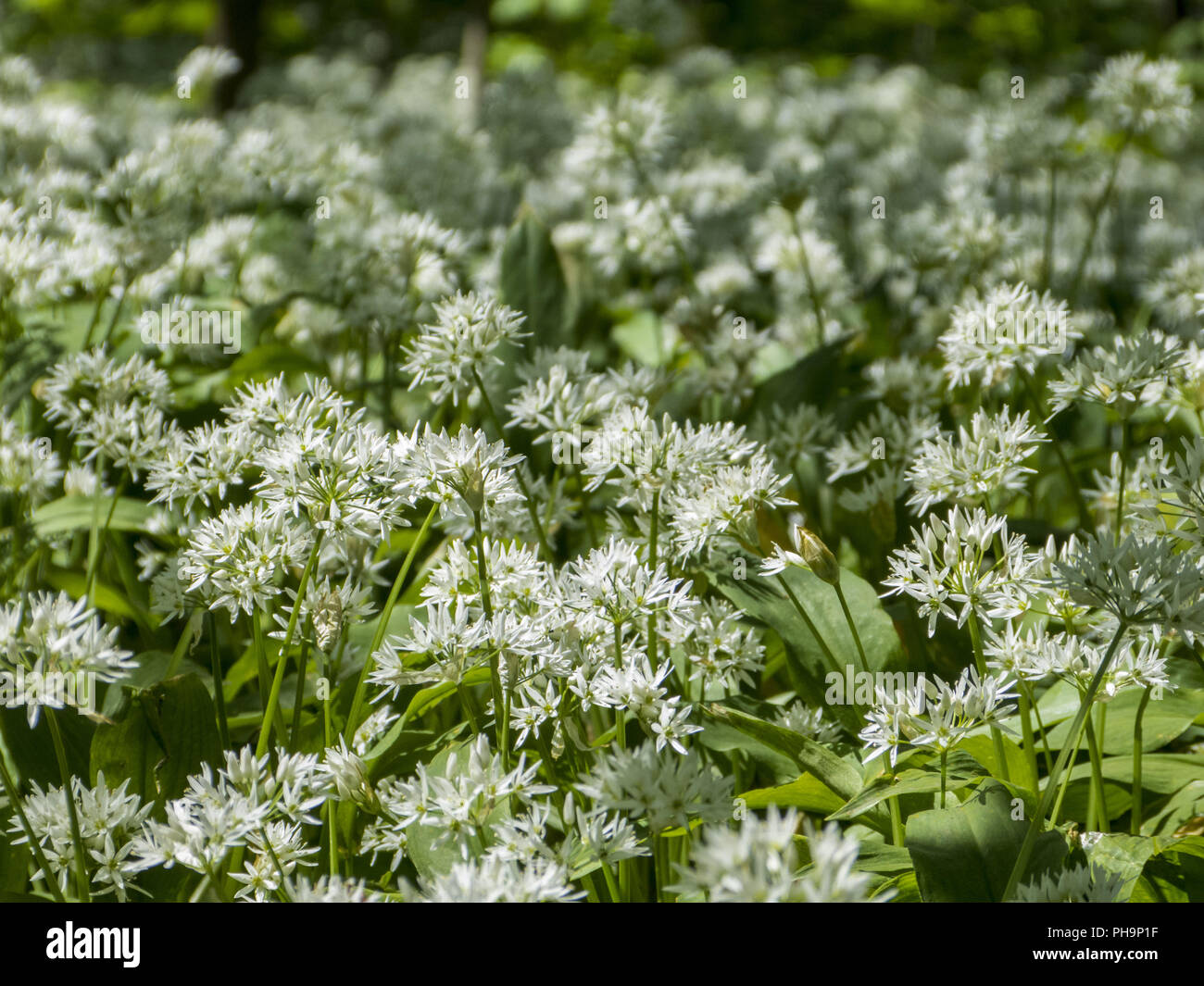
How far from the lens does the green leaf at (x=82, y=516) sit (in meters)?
2.29

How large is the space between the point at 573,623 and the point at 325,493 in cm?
38

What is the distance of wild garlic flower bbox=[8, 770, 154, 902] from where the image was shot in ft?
4.77

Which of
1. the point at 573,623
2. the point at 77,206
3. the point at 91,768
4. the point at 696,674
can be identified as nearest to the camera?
the point at 573,623

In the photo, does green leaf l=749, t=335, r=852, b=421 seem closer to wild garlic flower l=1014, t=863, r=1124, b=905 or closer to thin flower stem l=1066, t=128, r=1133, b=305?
thin flower stem l=1066, t=128, r=1133, b=305

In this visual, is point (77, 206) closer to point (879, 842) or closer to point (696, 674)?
point (696, 674)

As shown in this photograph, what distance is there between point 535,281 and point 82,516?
1259mm

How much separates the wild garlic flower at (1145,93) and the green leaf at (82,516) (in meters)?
2.78

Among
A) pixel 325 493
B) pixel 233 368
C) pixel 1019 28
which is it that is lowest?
pixel 325 493

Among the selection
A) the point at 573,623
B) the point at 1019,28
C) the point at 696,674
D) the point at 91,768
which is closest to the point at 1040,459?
the point at 696,674

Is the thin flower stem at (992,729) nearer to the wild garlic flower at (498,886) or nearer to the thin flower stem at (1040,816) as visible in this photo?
the thin flower stem at (1040,816)

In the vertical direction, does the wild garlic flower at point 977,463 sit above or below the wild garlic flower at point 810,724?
above

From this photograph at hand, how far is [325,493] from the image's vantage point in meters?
1.53

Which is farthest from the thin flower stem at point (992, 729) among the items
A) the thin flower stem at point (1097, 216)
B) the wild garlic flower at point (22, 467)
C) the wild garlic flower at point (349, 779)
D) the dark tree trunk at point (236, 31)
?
the dark tree trunk at point (236, 31)

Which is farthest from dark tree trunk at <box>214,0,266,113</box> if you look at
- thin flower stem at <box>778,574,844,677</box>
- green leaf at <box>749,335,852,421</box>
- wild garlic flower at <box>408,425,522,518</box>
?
thin flower stem at <box>778,574,844,677</box>
